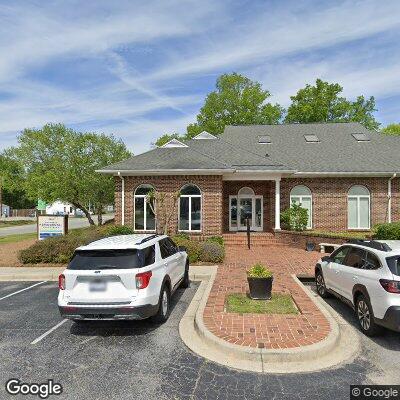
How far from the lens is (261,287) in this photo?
780 centimetres

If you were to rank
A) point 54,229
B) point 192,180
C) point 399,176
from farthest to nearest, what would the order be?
point 399,176
point 192,180
point 54,229

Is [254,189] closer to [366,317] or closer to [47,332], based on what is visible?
[366,317]

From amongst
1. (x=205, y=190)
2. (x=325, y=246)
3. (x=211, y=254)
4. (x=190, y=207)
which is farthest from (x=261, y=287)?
(x=190, y=207)

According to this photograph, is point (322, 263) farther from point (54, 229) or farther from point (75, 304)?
point (54, 229)

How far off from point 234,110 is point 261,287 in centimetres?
4065

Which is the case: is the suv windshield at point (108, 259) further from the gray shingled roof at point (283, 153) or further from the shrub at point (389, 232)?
the shrub at point (389, 232)

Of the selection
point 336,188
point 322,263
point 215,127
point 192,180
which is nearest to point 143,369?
point 322,263

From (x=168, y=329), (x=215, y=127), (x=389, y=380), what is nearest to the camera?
(x=389, y=380)

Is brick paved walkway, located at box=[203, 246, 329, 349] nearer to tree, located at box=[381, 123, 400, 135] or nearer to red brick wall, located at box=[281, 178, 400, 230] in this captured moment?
red brick wall, located at box=[281, 178, 400, 230]

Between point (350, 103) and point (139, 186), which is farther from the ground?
point (350, 103)

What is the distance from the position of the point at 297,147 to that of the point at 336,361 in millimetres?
18766

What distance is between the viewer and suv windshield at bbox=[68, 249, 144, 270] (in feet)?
19.8

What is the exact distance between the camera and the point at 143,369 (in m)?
4.88

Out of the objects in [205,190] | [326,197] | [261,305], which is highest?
[205,190]
